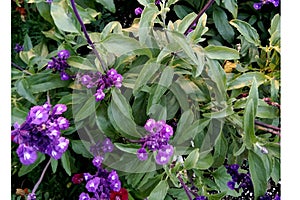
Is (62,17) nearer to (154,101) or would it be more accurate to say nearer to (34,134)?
(154,101)

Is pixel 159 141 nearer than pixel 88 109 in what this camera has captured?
Yes

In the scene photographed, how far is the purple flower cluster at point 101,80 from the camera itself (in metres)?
0.90

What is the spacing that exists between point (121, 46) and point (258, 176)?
1.21 ft

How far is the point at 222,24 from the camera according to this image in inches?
51.0

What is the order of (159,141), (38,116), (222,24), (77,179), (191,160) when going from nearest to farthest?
(38,116), (159,141), (191,160), (77,179), (222,24)

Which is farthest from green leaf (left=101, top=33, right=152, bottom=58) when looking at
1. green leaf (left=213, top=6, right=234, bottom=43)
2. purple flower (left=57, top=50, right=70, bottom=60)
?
green leaf (left=213, top=6, right=234, bottom=43)

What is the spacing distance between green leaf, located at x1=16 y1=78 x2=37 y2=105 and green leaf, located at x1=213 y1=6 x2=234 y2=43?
1.80ft

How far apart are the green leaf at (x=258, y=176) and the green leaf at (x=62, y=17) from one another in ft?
1.43

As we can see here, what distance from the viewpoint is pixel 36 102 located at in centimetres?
108

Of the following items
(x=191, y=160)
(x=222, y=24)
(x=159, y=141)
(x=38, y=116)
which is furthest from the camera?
(x=222, y=24)

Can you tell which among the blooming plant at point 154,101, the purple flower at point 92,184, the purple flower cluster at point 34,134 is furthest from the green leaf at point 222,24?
the purple flower cluster at point 34,134

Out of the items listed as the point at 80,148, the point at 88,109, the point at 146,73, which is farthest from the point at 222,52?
the point at 80,148

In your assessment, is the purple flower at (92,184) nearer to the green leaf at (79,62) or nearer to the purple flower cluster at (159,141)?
the purple flower cluster at (159,141)

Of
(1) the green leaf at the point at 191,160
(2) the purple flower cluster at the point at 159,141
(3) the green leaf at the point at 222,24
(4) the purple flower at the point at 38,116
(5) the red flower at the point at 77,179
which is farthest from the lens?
(3) the green leaf at the point at 222,24
